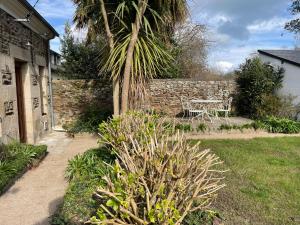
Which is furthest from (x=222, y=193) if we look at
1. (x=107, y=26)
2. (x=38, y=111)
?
(x=38, y=111)

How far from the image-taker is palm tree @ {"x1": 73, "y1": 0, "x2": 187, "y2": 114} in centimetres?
641

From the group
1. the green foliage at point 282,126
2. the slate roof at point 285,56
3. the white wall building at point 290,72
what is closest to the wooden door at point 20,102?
the green foliage at point 282,126

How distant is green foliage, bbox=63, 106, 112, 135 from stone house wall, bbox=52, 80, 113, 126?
0.27m

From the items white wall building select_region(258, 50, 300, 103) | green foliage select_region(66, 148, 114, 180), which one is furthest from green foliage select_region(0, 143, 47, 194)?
white wall building select_region(258, 50, 300, 103)

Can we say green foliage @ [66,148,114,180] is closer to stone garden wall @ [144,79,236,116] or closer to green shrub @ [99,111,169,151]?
green shrub @ [99,111,169,151]

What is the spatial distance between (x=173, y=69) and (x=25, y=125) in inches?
290

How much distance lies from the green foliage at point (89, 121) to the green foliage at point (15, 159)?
9.28ft

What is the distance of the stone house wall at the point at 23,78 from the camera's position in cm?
610

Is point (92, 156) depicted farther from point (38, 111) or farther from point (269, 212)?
point (38, 111)

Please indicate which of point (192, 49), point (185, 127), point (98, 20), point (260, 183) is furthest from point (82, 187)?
point (192, 49)

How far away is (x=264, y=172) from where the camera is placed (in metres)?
5.24

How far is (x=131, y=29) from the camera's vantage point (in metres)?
6.80

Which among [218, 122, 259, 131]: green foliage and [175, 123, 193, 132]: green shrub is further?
[218, 122, 259, 131]: green foliage

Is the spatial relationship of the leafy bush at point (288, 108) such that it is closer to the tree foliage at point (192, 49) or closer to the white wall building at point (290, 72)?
the white wall building at point (290, 72)
